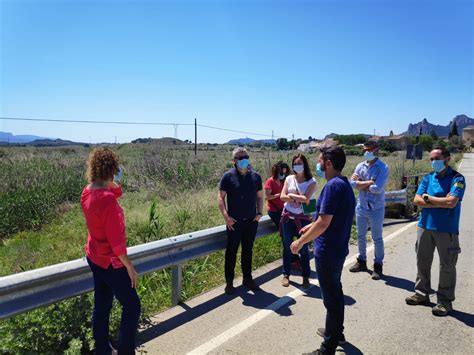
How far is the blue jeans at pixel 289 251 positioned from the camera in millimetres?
5391

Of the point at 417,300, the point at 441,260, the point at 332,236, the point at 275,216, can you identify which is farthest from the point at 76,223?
the point at 441,260

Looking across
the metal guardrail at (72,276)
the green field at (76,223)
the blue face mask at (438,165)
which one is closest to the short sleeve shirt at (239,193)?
the metal guardrail at (72,276)

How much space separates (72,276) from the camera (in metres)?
3.54

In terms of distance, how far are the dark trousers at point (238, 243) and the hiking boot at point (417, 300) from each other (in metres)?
2.05

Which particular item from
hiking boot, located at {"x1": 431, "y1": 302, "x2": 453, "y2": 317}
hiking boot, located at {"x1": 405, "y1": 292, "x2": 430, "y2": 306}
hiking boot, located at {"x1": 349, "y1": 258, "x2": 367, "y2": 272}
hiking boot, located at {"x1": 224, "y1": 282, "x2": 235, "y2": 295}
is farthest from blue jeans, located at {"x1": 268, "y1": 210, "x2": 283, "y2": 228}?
hiking boot, located at {"x1": 431, "y1": 302, "x2": 453, "y2": 317}

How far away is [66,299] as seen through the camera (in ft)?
11.7

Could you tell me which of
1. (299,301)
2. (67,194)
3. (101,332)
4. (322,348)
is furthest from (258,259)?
(67,194)

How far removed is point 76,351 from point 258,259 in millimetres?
3705

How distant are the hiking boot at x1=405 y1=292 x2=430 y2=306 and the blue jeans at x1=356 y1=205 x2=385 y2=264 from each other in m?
1.00

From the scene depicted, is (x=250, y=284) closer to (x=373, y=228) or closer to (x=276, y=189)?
(x=276, y=189)

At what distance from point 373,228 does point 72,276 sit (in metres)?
4.34

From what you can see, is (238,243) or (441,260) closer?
(441,260)

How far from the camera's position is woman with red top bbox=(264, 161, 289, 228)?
6336 mm

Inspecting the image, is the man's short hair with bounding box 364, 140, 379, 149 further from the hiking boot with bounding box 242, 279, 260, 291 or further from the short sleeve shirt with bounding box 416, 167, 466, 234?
the hiking boot with bounding box 242, 279, 260, 291
